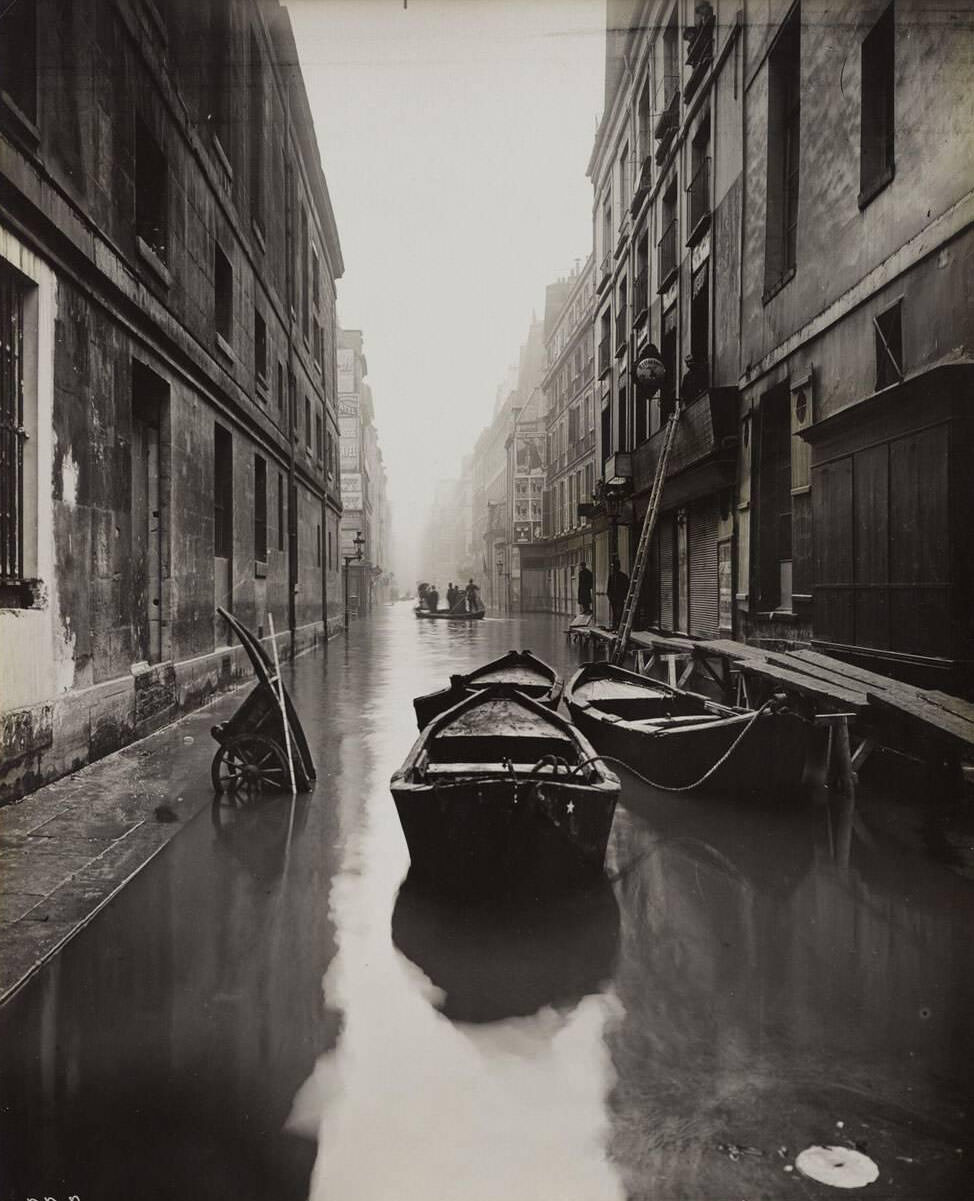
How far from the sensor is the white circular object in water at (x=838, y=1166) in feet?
8.05

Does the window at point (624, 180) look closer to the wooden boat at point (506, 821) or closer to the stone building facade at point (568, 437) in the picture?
the stone building facade at point (568, 437)

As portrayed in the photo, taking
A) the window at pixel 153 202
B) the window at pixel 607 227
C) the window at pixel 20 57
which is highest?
the window at pixel 607 227

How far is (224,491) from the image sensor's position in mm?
13992

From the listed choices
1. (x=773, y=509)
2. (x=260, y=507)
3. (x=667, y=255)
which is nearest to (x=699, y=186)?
(x=667, y=255)

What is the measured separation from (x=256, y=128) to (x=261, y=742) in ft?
46.7

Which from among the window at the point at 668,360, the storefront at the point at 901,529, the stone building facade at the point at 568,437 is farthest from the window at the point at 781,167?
the stone building facade at the point at 568,437

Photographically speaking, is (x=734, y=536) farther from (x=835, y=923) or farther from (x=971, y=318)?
(x=835, y=923)

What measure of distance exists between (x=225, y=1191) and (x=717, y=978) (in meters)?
2.24

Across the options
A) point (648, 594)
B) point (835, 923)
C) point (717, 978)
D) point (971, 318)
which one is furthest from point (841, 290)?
point (648, 594)

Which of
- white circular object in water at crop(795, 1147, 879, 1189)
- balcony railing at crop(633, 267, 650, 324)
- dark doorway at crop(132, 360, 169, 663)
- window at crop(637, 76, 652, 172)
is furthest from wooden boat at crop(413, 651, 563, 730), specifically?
window at crop(637, 76, 652, 172)

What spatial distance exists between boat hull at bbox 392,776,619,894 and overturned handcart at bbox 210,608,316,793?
102 inches

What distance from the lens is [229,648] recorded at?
533 inches

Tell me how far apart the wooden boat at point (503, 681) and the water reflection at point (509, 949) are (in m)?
3.42

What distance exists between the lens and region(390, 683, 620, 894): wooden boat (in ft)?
14.6
